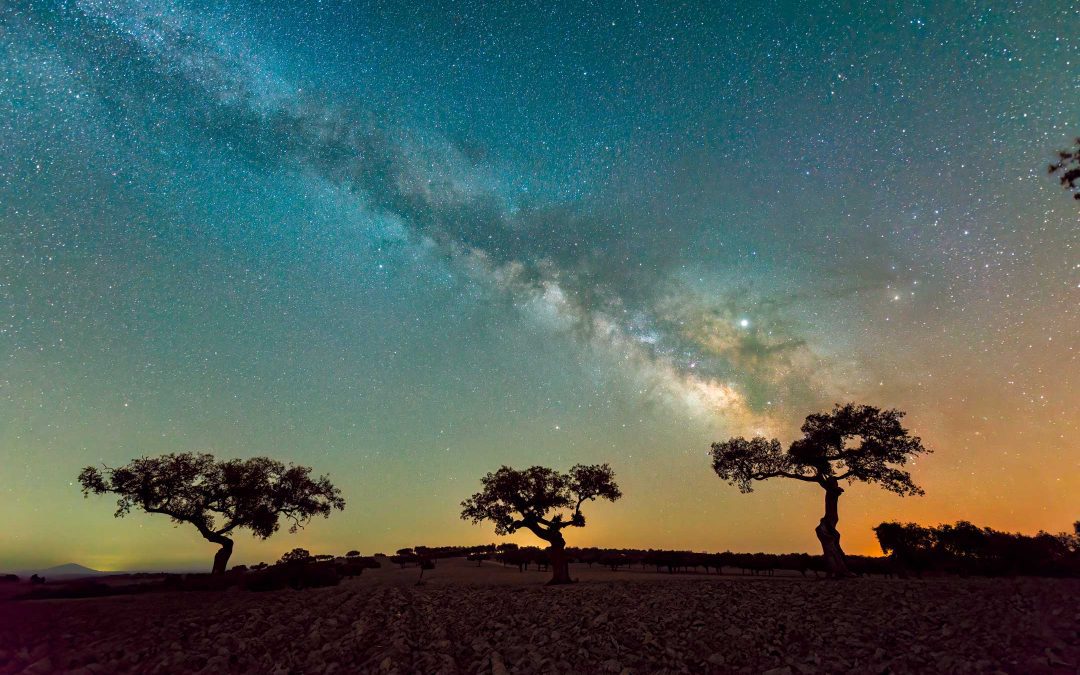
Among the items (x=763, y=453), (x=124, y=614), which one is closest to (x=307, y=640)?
(x=124, y=614)

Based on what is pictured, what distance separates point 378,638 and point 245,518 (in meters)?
24.3

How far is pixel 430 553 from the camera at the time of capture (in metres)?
70.6

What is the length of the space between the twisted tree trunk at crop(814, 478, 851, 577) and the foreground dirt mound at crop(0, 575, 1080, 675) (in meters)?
13.0

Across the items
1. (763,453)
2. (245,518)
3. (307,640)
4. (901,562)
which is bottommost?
(901,562)

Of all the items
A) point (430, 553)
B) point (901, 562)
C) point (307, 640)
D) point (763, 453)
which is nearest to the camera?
point (307, 640)

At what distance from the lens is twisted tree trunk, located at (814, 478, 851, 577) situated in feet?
109

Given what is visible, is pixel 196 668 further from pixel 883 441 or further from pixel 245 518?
pixel 883 441

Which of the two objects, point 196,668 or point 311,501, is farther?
point 311,501

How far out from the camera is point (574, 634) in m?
16.1

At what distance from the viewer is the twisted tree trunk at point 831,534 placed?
3322 centimetres

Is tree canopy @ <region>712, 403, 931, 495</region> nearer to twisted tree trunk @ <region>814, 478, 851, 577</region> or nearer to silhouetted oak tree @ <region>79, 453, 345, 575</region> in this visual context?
twisted tree trunk @ <region>814, 478, 851, 577</region>

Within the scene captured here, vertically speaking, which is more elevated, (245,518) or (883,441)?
(883,441)

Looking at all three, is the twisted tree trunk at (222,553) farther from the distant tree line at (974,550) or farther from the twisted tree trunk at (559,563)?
the distant tree line at (974,550)

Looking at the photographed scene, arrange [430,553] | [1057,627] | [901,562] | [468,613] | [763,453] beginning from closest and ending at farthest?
[1057,627] < [468,613] < [763,453] < [901,562] < [430,553]
